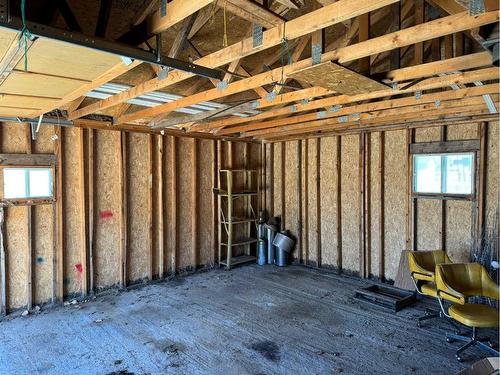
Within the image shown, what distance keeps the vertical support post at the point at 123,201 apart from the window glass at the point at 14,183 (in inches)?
49.2

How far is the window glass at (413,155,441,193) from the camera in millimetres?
4930

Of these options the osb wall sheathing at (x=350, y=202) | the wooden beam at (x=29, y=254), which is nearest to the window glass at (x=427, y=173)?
the osb wall sheathing at (x=350, y=202)

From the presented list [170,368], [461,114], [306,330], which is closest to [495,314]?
[306,330]

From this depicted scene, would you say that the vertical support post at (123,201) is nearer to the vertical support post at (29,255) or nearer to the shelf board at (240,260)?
the vertical support post at (29,255)

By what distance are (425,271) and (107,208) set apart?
14.5ft

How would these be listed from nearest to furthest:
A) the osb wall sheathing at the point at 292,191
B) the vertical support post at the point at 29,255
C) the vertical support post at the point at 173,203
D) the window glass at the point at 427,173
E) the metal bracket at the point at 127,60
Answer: the metal bracket at the point at 127,60, the vertical support post at the point at 29,255, the window glass at the point at 427,173, the vertical support post at the point at 173,203, the osb wall sheathing at the point at 292,191

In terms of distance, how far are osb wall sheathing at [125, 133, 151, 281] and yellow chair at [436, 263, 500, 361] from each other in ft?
13.8

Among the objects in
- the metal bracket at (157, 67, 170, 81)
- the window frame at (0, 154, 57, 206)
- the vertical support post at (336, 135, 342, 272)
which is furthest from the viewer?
the vertical support post at (336, 135, 342, 272)

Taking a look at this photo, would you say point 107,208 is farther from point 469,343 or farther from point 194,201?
point 469,343

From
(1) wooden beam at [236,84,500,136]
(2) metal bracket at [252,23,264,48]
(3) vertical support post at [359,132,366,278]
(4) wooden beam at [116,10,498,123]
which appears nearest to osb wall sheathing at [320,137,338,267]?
(3) vertical support post at [359,132,366,278]

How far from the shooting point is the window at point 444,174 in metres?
4.65

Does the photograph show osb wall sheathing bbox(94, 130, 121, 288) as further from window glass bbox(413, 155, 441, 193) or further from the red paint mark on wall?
window glass bbox(413, 155, 441, 193)

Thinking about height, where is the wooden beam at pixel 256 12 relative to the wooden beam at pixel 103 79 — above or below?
above

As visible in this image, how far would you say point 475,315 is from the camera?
3.08 meters
